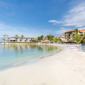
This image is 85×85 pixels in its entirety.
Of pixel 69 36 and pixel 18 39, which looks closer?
pixel 69 36

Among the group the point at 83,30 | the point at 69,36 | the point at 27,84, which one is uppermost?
the point at 83,30

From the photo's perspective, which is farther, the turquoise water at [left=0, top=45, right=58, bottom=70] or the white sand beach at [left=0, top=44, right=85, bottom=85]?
the turquoise water at [left=0, top=45, right=58, bottom=70]

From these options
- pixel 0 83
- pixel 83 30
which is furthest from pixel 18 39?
pixel 0 83

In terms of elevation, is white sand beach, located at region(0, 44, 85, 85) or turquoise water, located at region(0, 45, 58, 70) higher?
white sand beach, located at region(0, 44, 85, 85)

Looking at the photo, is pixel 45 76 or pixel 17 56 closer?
pixel 45 76

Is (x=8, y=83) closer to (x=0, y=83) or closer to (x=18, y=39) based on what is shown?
(x=0, y=83)

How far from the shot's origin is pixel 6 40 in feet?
246

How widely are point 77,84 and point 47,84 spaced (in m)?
1.38

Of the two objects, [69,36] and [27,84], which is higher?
[69,36]

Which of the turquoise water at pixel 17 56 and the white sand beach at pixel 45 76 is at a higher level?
the white sand beach at pixel 45 76

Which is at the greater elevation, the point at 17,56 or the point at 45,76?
the point at 45,76

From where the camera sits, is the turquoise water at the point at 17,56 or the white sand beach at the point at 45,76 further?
the turquoise water at the point at 17,56

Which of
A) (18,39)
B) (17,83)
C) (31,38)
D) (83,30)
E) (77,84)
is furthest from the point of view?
(31,38)

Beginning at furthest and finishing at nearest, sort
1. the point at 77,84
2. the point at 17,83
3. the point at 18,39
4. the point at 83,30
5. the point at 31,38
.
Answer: the point at 31,38, the point at 18,39, the point at 83,30, the point at 17,83, the point at 77,84
